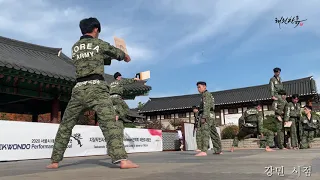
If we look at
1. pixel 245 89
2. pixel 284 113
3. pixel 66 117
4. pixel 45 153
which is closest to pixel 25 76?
pixel 45 153

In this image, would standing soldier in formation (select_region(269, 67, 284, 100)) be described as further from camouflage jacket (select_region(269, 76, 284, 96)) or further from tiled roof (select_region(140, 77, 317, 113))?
tiled roof (select_region(140, 77, 317, 113))

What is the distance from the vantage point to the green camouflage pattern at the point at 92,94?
176 inches

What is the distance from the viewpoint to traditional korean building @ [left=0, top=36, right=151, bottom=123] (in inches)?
424

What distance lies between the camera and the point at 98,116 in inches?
179

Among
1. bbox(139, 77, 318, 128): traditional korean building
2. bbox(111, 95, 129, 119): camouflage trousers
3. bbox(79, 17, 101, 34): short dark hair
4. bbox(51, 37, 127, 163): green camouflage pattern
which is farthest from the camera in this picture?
bbox(139, 77, 318, 128): traditional korean building

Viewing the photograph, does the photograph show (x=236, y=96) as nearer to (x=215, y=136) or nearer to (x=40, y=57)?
(x=40, y=57)

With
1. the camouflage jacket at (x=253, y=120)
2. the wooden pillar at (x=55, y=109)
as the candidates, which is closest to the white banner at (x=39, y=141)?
the wooden pillar at (x=55, y=109)

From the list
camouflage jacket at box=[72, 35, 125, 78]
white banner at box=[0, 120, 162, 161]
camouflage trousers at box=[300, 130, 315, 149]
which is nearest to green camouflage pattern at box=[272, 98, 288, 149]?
camouflage trousers at box=[300, 130, 315, 149]

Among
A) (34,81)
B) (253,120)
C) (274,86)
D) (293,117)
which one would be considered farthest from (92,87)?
(293,117)

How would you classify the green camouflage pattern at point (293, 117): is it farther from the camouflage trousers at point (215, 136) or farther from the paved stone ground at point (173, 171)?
the paved stone ground at point (173, 171)

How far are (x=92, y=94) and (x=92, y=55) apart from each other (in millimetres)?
570

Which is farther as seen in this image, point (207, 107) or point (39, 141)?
point (39, 141)

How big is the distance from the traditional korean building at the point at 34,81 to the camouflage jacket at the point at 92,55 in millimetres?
5976

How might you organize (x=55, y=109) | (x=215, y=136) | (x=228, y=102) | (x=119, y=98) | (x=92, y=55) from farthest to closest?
1. (x=228, y=102)
2. (x=55, y=109)
3. (x=119, y=98)
4. (x=215, y=136)
5. (x=92, y=55)
